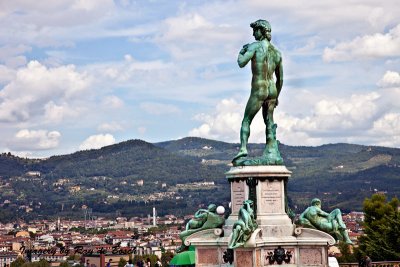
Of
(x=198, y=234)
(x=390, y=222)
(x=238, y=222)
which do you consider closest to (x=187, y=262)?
(x=198, y=234)

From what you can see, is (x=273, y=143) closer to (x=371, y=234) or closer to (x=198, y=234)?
(x=198, y=234)

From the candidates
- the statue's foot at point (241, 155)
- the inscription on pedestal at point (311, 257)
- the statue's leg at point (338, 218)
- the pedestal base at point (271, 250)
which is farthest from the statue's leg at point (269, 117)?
the inscription on pedestal at point (311, 257)

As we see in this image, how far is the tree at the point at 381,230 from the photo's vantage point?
39000 mm

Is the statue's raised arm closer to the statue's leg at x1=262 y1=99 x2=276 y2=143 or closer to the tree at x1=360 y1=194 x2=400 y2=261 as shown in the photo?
the statue's leg at x1=262 y1=99 x2=276 y2=143

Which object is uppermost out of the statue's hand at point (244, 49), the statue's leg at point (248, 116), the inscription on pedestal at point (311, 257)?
the statue's hand at point (244, 49)

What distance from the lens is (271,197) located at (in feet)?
70.8

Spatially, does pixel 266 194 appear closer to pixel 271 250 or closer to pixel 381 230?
pixel 271 250

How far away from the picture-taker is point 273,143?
73.8ft

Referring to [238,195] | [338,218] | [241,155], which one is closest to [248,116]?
[241,155]

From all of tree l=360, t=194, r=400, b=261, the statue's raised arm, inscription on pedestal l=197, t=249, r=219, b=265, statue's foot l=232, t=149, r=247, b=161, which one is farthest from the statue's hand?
tree l=360, t=194, r=400, b=261

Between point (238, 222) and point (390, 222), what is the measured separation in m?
21.1

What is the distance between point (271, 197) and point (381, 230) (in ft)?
69.9

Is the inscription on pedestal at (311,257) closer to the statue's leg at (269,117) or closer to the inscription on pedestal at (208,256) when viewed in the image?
the inscription on pedestal at (208,256)

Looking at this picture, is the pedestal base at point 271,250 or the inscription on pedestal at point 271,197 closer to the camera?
the pedestal base at point 271,250
